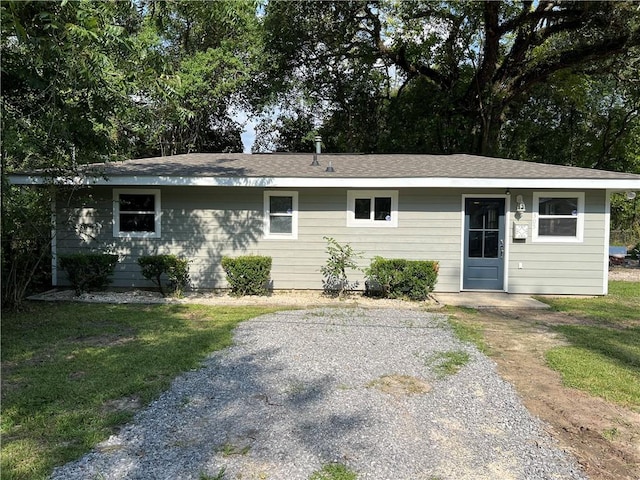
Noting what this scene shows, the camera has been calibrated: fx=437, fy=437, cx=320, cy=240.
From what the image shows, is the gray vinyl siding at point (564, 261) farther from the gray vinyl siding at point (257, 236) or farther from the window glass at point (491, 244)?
the gray vinyl siding at point (257, 236)

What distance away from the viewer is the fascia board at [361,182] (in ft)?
27.3

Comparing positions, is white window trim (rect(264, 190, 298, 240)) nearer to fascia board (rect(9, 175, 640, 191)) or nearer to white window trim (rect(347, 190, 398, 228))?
fascia board (rect(9, 175, 640, 191))

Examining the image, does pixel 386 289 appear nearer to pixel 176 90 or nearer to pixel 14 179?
pixel 176 90

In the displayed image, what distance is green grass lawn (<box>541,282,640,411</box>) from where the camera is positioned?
409 centimetres

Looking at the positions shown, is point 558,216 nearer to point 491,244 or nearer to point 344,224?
point 491,244

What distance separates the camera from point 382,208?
925cm

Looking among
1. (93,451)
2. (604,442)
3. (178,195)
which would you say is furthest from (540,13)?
(93,451)

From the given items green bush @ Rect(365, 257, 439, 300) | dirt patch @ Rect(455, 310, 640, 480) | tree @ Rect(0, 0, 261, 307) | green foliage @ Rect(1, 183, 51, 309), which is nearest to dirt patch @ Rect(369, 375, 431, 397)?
dirt patch @ Rect(455, 310, 640, 480)

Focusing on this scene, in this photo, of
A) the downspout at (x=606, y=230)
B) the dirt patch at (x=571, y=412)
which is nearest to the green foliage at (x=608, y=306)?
the downspout at (x=606, y=230)

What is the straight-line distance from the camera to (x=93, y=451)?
9.20 ft

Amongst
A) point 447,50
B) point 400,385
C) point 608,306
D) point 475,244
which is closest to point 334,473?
point 400,385

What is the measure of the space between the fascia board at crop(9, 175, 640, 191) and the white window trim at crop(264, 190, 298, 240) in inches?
19.5

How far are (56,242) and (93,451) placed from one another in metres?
7.87

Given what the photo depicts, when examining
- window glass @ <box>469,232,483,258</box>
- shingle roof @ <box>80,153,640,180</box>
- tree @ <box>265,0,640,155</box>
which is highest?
tree @ <box>265,0,640,155</box>
